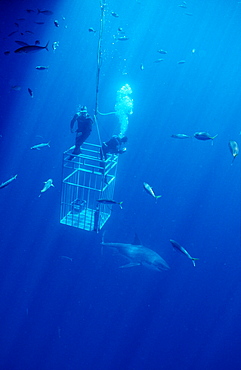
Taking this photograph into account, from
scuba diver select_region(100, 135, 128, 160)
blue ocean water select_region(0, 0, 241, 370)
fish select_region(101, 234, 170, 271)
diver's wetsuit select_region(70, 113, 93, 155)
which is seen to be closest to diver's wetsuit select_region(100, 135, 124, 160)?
scuba diver select_region(100, 135, 128, 160)

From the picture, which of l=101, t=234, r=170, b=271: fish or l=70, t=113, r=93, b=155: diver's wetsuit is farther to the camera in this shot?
→ l=101, t=234, r=170, b=271: fish

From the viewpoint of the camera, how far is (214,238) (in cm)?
902

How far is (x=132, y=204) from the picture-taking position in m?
8.70

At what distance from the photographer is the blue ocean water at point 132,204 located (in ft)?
26.6

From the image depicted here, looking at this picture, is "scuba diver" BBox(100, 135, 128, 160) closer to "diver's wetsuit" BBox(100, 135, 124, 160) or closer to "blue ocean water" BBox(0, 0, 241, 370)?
"diver's wetsuit" BBox(100, 135, 124, 160)

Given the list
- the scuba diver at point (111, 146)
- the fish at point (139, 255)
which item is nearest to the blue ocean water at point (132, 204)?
the fish at point (139, 255)

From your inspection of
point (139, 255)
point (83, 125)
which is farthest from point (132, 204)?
point (83, 125)

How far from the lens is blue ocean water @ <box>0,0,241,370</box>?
811 centimetres

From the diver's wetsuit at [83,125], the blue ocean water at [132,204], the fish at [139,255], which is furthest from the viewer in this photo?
the blue ocean water at [132,204]

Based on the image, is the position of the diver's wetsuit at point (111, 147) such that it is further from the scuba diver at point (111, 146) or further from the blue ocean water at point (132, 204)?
the blue ocean water at point (132, 204)

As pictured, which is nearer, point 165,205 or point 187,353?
point 187,353

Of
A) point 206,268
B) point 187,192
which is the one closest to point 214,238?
point 206,268

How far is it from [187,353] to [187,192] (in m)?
4.55

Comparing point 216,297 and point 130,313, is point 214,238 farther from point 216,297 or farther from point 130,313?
point 130,313
